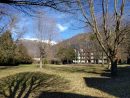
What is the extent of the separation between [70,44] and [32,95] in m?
93.1

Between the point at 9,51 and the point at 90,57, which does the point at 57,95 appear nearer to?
the point at 9,51

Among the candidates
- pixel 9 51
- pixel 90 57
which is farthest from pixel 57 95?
pixel 90 57

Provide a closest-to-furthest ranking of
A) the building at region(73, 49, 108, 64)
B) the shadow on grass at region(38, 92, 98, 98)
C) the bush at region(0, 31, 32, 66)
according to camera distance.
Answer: the shadow on grass at region(38, 92, 98, 98), the bush at region(0, 31, 32, 66), the building at region(73, 49, 108, 64)

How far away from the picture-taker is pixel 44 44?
49.8 m

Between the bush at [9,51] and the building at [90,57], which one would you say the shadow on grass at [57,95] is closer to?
the bush at [9,51]

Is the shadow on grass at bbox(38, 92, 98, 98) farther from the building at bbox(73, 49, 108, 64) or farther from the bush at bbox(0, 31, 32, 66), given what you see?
the building at bbox(73, 49, 108, 64)

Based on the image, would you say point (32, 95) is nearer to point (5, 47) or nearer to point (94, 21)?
point (94, 21)

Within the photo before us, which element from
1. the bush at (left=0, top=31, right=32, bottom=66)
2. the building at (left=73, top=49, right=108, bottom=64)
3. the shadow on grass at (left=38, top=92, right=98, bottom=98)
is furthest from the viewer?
the building at (left=73, top=49, right=108, bottom=64)

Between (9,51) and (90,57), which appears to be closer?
(9,51)

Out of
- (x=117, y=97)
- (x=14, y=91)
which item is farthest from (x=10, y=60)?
(x=117, y=97)

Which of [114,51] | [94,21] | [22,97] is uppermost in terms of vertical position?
[94,21]

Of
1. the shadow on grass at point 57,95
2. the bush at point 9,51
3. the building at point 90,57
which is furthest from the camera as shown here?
the building at point 90,57

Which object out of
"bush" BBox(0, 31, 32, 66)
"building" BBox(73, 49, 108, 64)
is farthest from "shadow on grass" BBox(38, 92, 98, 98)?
"building" BBox(73, 49, 108, 64)

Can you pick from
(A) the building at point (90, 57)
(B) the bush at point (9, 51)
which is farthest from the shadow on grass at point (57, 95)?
(A) the building at point (90, 57)
